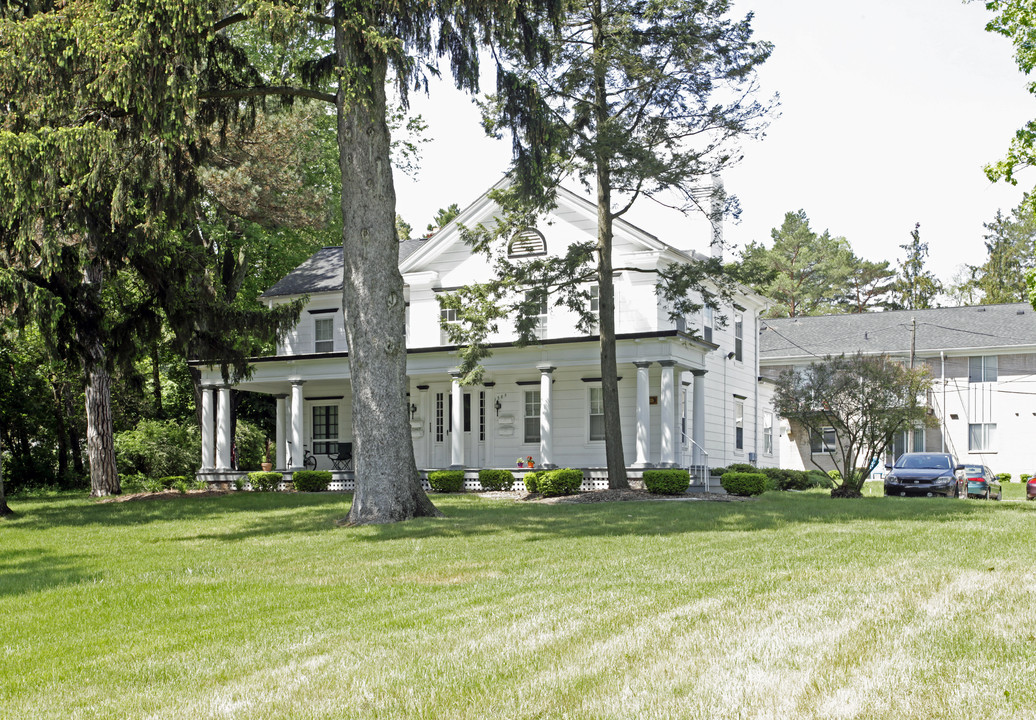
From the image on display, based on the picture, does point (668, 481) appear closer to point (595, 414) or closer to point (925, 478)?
point (595, 414)

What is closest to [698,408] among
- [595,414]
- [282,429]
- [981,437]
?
[595,414]

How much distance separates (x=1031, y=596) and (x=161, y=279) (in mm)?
18810

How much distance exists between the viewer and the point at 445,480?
26031 mm

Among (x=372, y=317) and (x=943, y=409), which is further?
(x=943, y=409)

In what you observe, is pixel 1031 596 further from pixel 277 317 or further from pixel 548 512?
pixel 277 317

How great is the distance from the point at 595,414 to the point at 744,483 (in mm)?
5886

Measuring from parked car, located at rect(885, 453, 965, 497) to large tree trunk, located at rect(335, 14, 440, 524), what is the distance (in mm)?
15094

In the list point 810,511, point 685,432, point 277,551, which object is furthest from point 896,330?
point 277,551

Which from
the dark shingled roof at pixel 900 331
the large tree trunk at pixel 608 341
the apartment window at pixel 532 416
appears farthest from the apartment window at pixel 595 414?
the dark shingled roof at pixel 900 331

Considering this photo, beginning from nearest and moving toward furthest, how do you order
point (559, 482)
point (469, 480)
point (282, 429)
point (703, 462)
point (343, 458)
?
point (559, 482) → point (469, 480) → point (703, 462) → point (343, 458) → point (282, 429)

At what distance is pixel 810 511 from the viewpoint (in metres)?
18.3

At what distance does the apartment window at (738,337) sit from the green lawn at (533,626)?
19.7 metres

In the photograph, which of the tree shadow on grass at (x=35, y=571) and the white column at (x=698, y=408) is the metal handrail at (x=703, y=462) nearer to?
the white column at (x=698, y=408)

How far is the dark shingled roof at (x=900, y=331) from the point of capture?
43.2 m
